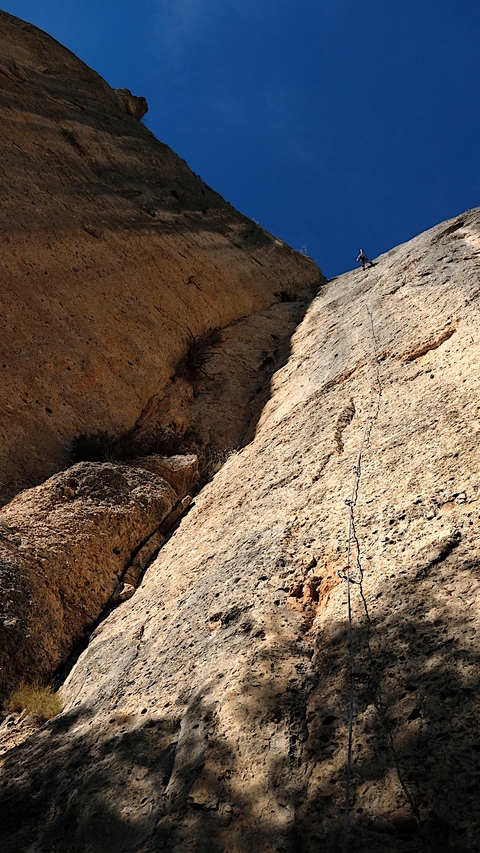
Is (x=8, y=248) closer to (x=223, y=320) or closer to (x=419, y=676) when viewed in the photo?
(x=223, y=320)

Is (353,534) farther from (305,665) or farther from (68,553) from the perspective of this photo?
(68,553)

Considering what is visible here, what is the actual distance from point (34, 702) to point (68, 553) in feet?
4.33

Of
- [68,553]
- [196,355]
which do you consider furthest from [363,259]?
[68,553]

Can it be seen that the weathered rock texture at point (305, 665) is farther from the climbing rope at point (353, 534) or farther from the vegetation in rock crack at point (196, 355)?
the vegetation in rock crack at point (196, 355)

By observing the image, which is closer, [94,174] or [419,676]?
[419,676]

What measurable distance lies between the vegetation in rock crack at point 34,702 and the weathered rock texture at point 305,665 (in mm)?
180

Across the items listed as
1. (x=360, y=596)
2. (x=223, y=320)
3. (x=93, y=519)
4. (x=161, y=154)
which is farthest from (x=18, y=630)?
(x=161, y=154)

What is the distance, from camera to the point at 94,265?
8.80m

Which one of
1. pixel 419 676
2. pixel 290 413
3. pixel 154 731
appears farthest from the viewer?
pixel 290 413

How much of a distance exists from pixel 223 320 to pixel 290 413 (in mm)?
3918

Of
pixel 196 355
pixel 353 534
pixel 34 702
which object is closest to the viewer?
pixel 353 534

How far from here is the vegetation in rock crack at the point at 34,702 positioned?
4.32 metres

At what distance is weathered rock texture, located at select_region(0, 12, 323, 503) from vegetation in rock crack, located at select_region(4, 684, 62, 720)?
6.89ft

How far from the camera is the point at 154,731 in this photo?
3.29 m
